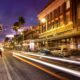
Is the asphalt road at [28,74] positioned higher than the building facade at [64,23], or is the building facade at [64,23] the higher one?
the building facade at [64,23]

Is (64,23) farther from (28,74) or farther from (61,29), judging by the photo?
(28,74)

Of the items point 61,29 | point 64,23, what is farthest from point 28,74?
point 61,29

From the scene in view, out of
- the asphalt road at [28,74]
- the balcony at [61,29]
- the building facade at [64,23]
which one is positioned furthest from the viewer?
the balcony at [61,29]

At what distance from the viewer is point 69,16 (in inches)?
2347

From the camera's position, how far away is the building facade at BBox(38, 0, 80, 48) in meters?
54.7

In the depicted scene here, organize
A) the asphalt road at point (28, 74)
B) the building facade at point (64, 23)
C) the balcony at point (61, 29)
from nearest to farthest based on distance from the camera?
the asphalt road at point (28, 74), the building facade at point (64, 23), the balcony at point (61, 29)

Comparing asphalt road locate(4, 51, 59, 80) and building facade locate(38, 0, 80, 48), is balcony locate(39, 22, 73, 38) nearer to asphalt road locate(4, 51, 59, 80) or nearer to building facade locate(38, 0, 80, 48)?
building facade locate(38, 0, 80, 48)

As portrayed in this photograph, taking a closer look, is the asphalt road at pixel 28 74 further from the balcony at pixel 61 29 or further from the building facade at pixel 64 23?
the balcony at pixel 61 29

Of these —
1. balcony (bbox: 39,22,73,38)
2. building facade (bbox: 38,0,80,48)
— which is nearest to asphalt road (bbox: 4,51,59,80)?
building facade (bbox: 38,0,80,48)

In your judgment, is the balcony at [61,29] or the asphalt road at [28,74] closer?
the asphalt road at [28,74]

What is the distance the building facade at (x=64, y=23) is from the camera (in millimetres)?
54722

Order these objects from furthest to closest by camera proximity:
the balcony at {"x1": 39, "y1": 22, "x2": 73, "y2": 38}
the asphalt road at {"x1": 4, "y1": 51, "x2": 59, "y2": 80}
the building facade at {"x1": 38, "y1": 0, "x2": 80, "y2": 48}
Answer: the balcony at {"x1": 39, "y1": 22, "x2": 73, "y2": 38} → the building facade at {"x1": 38, "y1": 0, "x2": 80, "y2": 48} → the asphalt road at {"x1": 4, "y1": 51, "x2": 59, "y2": 80}

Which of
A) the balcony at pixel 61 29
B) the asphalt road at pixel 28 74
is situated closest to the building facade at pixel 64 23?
the balcony at pixel 61 29

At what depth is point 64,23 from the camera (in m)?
62.1
